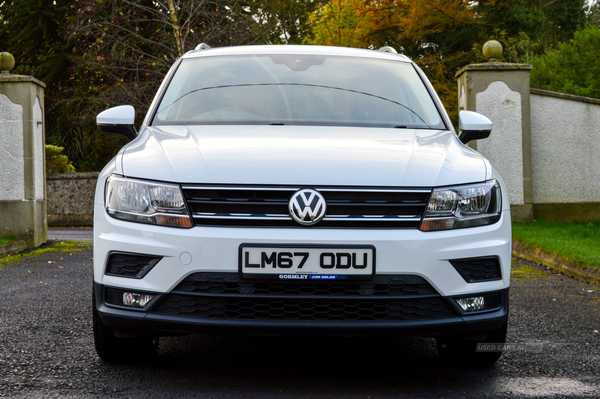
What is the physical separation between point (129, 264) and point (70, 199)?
51.2 ft

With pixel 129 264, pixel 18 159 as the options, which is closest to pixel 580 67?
pixel 18 159

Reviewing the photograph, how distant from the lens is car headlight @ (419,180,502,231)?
10.1ft

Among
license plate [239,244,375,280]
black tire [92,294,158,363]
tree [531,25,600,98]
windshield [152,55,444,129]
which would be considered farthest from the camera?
tree [531,25,600,98]

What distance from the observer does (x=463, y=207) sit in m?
3.14

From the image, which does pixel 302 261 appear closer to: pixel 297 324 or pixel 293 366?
pixel 297 324

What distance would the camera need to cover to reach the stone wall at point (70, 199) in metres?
17.9

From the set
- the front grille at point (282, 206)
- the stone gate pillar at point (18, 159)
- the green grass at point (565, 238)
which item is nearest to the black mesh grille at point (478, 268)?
the front grille at point (282, 206)

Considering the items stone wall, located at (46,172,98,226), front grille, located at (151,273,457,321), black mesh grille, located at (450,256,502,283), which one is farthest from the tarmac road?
stone wall, located at (46,172,98,226)

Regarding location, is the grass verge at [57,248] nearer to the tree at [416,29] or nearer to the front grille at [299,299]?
the front grille at [299,299]

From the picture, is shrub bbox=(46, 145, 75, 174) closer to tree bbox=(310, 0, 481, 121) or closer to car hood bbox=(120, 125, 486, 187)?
tree bbox=(310, 0, 481, 121)

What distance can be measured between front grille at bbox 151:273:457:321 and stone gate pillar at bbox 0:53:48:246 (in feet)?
25.7

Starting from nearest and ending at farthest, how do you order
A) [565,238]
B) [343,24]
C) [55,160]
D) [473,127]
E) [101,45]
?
[473,127], [565,238], [55,160], [101,45], [343,24]

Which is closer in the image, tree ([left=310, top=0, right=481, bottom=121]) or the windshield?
the windshield

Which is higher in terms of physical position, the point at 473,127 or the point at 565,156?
the point at 473,127
